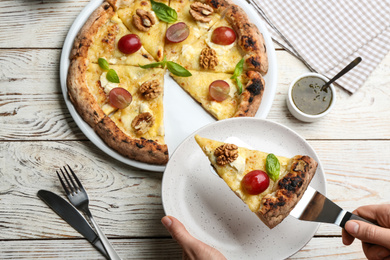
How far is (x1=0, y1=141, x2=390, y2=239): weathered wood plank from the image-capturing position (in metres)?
3.67

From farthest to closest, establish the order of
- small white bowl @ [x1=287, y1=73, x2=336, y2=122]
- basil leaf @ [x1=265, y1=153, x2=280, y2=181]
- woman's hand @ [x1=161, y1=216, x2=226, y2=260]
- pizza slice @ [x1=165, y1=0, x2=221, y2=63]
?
pizza slice @ [x1=165, y1=0, x2=221, y2=63] < small white bowl @ [x1=287, y1=73, x2=336, y2=122] < basil leaf @ [x1=265, y1=153, x2=280, y2=181] < woman's hand @ [x1=161, y1=216, x2=226, y2=260]

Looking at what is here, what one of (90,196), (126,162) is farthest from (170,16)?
(90,196)

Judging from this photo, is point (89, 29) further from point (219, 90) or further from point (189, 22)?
point (219, 90)

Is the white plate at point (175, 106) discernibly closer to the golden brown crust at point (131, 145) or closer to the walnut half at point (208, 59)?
the golden brown crust at point (131, 145)

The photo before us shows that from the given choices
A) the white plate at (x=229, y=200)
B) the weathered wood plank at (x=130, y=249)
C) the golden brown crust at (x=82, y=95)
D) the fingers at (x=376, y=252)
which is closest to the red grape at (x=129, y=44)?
the golden brown crust at (x=82, y=95)

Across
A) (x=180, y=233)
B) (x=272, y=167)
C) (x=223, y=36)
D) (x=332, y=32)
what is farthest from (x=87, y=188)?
(x=332, y=32)

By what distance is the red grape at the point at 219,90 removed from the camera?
12.0 ft

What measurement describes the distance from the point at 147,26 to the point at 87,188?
1464mm

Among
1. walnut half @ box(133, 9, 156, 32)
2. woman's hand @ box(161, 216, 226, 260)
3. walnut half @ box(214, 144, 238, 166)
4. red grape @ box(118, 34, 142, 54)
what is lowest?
woman's hand @ box(161, 216, 226, 260)

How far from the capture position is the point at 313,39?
400cm

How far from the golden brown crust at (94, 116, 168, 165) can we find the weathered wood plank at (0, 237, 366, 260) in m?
0.71

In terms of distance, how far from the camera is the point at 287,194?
306cm

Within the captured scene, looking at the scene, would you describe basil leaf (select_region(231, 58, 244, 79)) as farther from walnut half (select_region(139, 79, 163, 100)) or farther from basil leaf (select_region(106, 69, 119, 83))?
basil leaf (select_region(106, 69, 119, 83))

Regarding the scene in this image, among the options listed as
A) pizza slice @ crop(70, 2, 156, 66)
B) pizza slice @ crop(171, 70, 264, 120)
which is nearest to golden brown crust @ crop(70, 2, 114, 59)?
pizza slice @ crop(70, 2, 156, 66)
